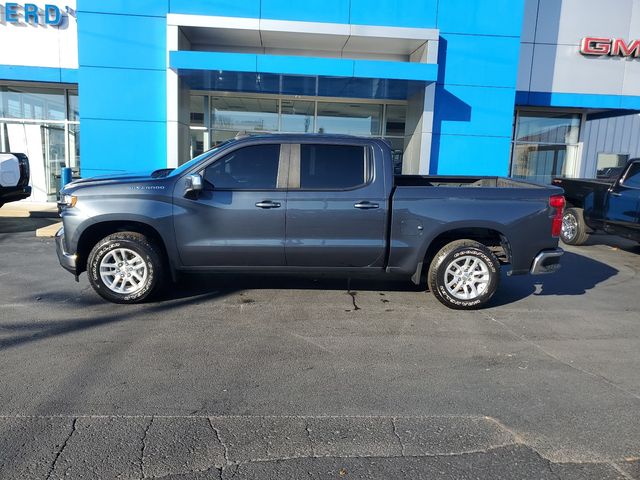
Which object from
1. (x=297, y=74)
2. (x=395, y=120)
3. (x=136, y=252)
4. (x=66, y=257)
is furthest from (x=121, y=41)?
(x=136, y=252)

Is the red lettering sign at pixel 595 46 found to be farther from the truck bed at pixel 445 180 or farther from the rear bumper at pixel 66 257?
the rear bumper at pixel 66 257

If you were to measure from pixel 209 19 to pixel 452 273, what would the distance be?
968 cm

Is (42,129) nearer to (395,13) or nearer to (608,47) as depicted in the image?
(395,13)

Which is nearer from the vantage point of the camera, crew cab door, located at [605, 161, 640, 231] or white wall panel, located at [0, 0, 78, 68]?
crew cab door, located at [605, 161, 640, 231]

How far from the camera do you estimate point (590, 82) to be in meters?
14.9

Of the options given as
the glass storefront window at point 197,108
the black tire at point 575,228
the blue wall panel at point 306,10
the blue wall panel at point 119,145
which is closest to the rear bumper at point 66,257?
the blue wall panel at point 119,145

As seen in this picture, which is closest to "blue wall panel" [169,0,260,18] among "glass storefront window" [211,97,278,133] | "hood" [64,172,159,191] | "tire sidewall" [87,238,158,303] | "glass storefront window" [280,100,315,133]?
"glass storefront window" [211,97,278,133]

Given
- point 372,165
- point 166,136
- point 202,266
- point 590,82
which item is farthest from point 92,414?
point 590,82

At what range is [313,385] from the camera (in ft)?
12.8

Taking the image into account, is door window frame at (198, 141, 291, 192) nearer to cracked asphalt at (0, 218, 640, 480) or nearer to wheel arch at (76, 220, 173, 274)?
wheel arch at (76, 220, 173, 274)

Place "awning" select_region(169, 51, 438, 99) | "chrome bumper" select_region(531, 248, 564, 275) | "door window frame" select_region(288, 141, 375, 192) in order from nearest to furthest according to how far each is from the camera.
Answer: "door window frame" select_region(288, 141, 375, 192) < "chrome bumper" select_region(531, 248, 564, 275) < "awning" select_region(169, 51, 438, 99)

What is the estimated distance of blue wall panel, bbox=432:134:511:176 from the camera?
13.4 metres

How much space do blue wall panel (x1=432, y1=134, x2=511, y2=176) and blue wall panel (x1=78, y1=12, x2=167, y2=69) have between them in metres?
7.57

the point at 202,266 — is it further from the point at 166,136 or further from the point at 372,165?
the point at 166,136
